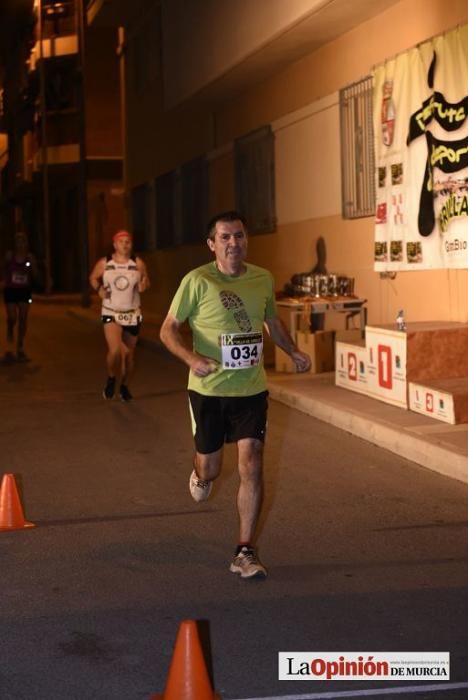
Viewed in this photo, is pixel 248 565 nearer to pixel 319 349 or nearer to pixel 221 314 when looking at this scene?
pixel 221 314

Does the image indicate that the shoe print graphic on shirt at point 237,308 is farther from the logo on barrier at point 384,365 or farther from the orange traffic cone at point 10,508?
the logo on barrier at point 384,365

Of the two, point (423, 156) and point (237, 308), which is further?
point (423, 156)

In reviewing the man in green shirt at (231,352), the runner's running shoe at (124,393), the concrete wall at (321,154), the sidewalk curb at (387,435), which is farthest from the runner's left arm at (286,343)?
the runner's running shoe at (124,393)

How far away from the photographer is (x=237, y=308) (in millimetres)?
7129

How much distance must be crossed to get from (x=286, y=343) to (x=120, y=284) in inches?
295

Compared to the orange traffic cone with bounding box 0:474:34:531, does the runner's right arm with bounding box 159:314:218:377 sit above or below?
above

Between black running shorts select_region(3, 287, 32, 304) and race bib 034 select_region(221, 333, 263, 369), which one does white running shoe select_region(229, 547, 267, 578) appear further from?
black running shorts select_region(3, 287, 32, 304)

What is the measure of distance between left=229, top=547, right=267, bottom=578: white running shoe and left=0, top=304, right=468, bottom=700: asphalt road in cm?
6

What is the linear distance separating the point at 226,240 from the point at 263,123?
15.2m

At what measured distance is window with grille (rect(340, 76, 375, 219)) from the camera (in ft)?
54.9

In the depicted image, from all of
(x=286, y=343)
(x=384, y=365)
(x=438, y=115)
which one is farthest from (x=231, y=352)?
(x=438, y=115)

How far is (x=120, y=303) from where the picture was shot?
14781mm

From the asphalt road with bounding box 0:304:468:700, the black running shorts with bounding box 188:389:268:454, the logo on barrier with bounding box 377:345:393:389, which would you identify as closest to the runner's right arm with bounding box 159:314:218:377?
the black running shorts with bounding box 188:389:268:454

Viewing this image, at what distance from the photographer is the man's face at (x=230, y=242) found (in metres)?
7.08
